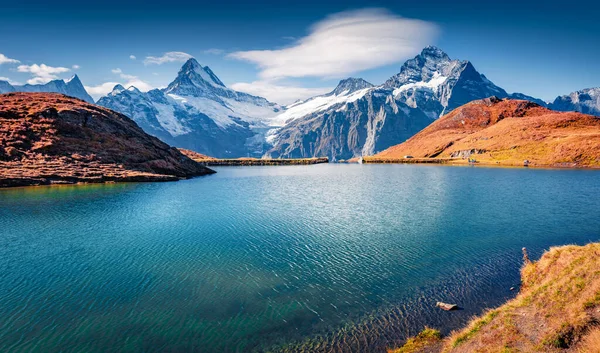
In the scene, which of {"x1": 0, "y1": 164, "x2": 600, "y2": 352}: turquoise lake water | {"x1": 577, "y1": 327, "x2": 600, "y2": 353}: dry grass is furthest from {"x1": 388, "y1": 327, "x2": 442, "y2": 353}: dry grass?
{"x1": 577, "y1": 327, "x2": 600, "y2": 353}: dry grass

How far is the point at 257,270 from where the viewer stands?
31844 mm

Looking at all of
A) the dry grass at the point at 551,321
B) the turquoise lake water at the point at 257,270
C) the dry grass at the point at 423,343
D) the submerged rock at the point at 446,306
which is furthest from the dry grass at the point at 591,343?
the submerged rock at the point at 446,306

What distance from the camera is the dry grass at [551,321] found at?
15023mm

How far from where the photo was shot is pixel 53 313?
76.9 ft

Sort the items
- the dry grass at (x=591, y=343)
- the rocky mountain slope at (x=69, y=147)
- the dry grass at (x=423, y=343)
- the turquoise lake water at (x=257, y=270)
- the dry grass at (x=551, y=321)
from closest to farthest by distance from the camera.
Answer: the dry grass at (x=591, y=343)
the dry grass at (x=551, y=321)
the dry grass at (x=423, y=343)
the turquoise lake water at (x=257, y=270)
the rocky mountain slope at (x=69, y=147)

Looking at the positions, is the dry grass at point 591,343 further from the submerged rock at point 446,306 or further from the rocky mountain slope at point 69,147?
the rocky mountain slope at point 69,147

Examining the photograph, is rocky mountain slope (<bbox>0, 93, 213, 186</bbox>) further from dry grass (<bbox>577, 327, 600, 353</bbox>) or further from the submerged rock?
dry grass (<bbox>577, 327, 600, 353</bbox>)

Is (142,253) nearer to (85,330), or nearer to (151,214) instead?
(85,330)

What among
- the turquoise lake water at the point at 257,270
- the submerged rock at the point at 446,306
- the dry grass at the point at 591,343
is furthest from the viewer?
the submerged rock at the point at 446,306

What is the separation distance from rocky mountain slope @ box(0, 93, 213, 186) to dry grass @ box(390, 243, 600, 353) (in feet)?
363

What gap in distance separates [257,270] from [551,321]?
23038mm

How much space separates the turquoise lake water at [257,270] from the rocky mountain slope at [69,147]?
1476 inches

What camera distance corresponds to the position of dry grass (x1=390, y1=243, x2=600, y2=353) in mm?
15023

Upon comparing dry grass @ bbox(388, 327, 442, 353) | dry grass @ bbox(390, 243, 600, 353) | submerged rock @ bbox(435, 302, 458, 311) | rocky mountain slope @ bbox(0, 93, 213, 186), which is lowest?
dry grass @ bbox(388, 327, 442, 353)
